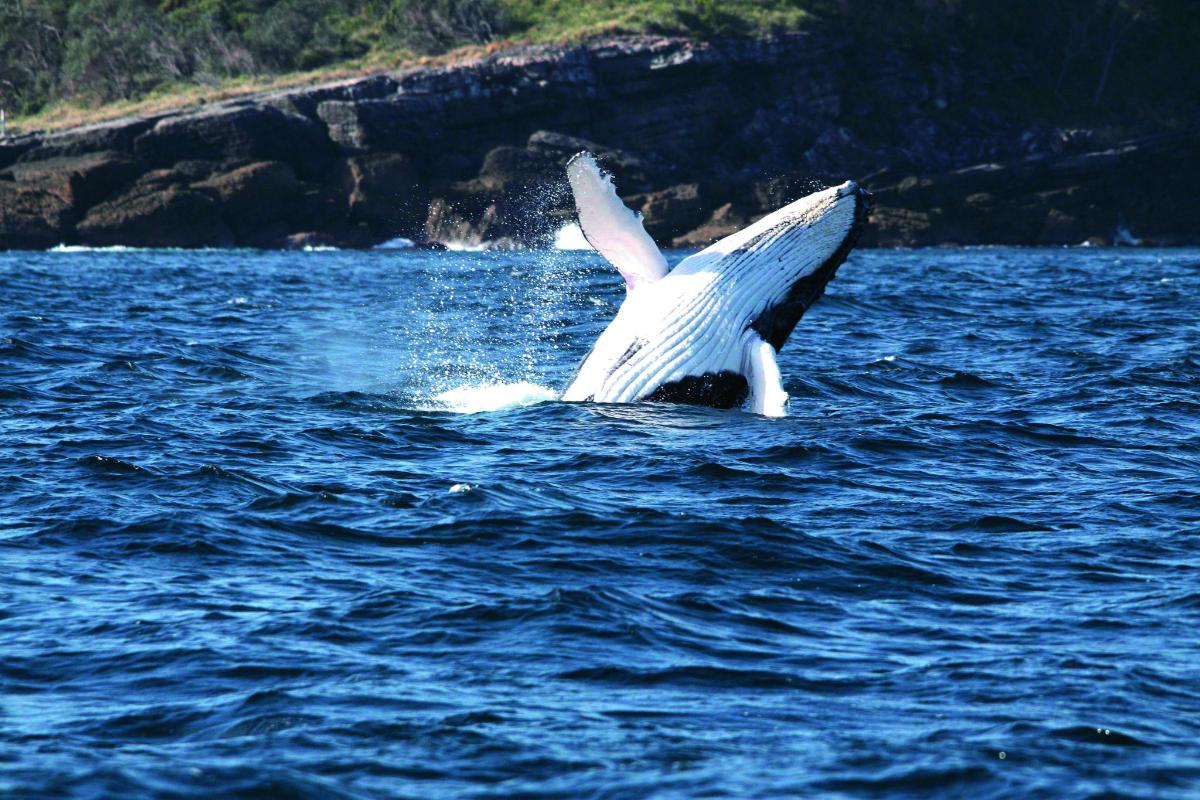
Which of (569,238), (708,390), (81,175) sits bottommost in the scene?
(569,238)

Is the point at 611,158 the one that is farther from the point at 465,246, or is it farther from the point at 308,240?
the point at 308,240

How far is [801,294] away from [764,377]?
1139 mm

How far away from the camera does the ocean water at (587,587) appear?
22.3 ft

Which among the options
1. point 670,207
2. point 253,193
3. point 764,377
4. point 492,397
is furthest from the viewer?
point 670,207

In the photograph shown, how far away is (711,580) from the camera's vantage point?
9.66 m

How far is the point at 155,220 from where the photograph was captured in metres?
66.2

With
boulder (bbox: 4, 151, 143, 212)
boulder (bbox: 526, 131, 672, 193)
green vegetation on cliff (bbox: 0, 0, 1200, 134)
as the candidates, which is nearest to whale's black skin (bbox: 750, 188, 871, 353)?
boulder (bbox: 526, 131, 672, 193)

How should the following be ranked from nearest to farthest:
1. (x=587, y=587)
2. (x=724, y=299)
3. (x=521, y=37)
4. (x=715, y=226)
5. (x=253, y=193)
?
(x=587, y=587)
(x=724, y=299)
(x=253, y=193)
(x=715, y=226)
(x=521, y=37)

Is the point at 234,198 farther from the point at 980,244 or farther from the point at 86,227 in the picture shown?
the point at 980,244

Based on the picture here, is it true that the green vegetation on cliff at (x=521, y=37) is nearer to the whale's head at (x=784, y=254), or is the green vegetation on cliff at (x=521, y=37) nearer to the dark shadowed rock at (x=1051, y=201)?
the dark shadowed rock at (x=1051, y=201)

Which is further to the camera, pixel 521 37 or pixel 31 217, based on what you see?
pixel 521 37

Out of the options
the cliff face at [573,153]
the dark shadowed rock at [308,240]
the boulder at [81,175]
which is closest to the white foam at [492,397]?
the cliff face at [573,153]

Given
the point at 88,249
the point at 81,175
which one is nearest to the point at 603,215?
the point at 88,249

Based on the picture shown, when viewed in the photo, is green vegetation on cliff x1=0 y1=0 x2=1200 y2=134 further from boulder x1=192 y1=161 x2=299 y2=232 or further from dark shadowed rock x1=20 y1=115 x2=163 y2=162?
boulder x1=192 y1=161 x2=299 y2=232
